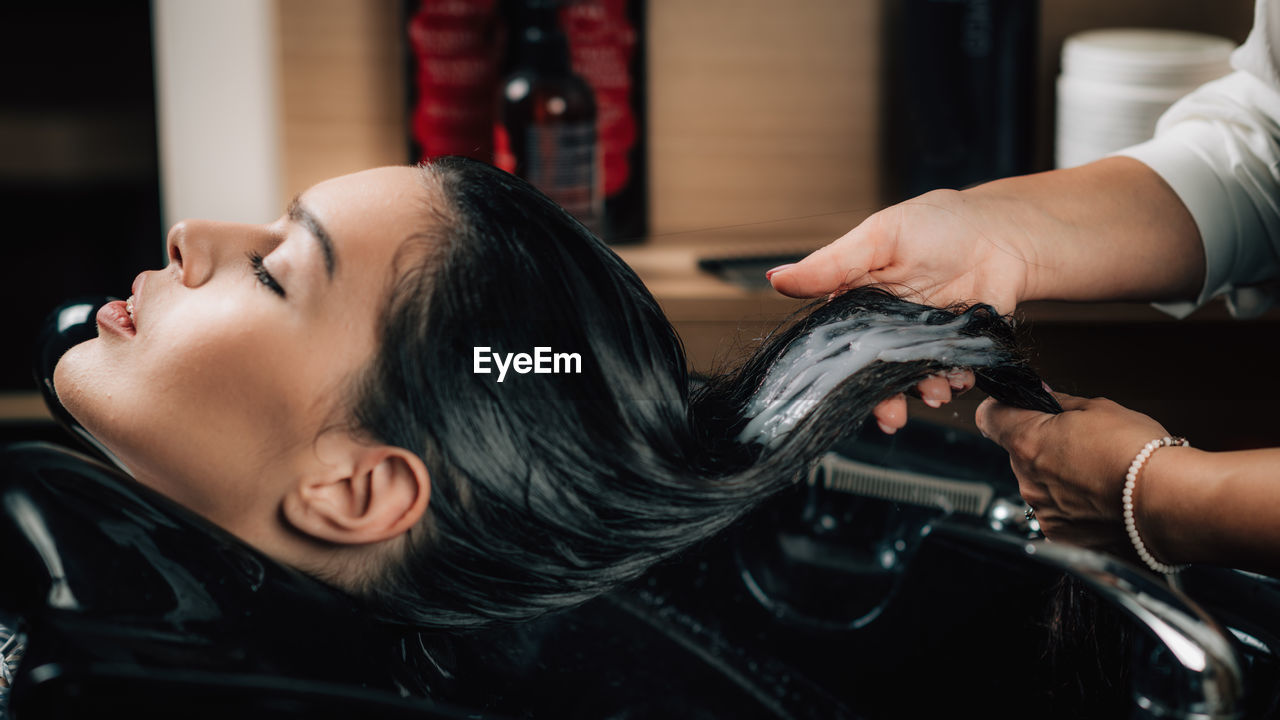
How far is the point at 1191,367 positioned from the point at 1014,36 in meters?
0.69

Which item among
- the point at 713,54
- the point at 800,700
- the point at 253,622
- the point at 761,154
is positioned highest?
the point at 713,54

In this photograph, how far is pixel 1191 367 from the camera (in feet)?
2.38

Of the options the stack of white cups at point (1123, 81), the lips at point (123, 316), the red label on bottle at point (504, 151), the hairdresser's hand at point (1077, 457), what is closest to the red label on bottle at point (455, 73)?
the red label on bottle at point (504, 151)

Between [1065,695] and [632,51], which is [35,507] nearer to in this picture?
[1065,695]

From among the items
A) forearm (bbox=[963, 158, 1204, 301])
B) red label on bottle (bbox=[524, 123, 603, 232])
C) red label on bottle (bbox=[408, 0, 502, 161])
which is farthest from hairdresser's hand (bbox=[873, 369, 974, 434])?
red label on bottle (bbox=[408, 0, 502, 161])

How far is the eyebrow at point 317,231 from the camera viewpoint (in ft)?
1.86

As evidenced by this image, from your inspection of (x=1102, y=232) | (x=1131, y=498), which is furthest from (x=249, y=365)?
(x=1102, y=232)

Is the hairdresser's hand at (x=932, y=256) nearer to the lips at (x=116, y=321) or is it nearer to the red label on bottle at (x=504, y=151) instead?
the lips at (x=116, y=321)

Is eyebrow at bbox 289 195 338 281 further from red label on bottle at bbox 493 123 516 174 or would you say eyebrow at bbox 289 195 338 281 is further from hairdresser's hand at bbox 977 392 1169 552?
red label on bottle at bbox 493 123 516 174

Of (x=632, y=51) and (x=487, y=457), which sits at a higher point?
(x=632, y=51)

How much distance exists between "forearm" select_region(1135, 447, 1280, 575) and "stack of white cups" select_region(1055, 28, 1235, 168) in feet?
2.37

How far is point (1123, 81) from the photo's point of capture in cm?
121


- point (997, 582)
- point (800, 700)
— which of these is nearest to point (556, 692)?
point (800, 700)

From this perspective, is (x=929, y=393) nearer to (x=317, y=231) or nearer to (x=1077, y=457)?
(x=1077, y=457)
